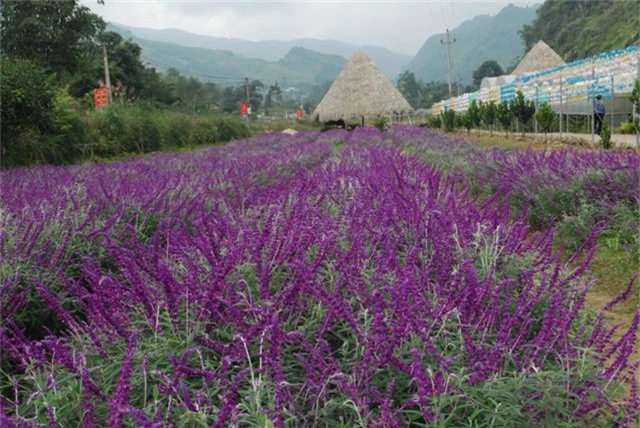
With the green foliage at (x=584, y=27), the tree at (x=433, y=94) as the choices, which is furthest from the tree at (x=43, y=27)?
the tree at (x=433, y=94)

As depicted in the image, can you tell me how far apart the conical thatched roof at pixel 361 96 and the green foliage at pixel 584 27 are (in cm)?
2049

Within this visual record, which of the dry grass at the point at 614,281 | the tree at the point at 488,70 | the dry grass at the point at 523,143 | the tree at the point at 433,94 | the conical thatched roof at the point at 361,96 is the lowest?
the dry grass at the point at 614,281

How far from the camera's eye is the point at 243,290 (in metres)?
2.67

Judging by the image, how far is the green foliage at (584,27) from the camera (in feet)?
182

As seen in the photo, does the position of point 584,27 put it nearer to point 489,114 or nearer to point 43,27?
point 489,114

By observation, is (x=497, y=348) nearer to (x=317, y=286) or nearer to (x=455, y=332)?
(x=455, y=332)

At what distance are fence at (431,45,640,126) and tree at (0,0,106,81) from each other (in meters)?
18.9

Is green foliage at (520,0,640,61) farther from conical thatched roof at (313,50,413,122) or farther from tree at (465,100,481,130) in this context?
tree at (465,100,481,130)

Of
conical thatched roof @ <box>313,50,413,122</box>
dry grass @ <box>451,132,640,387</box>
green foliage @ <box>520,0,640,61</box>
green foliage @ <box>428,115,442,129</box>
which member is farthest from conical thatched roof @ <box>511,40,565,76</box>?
dry grass @ <box>451,132,640,387</box>

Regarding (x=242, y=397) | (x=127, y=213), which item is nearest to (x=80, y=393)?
(x=242, y=397)

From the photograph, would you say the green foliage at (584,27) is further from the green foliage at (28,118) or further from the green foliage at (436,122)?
the green foliage at (28,118)

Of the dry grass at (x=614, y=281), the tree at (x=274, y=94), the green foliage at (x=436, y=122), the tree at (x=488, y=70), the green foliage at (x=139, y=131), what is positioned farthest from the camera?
the tree at (x=274, y=94)

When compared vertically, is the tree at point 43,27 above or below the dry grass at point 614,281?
above

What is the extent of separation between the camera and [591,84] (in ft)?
59.3
